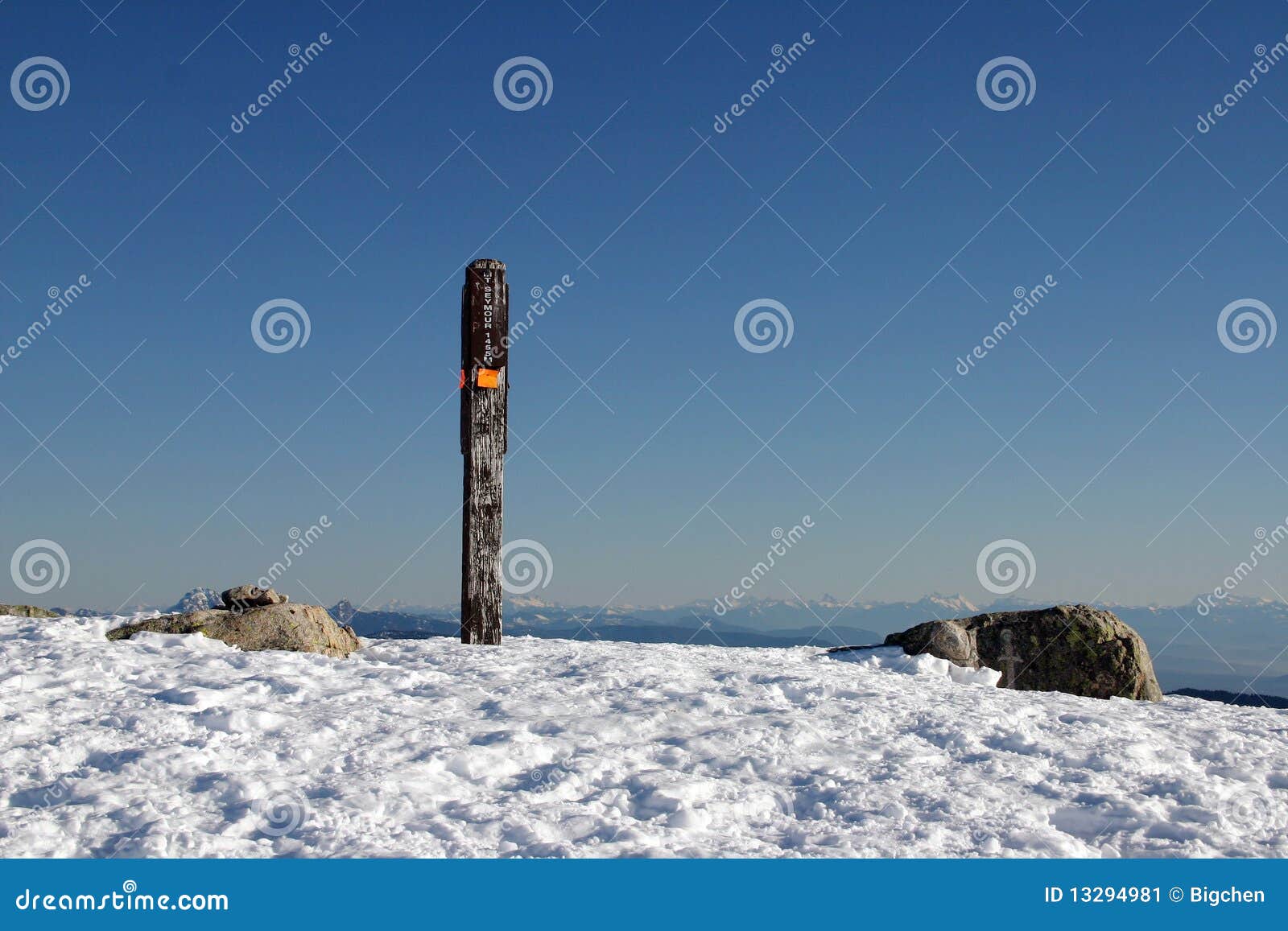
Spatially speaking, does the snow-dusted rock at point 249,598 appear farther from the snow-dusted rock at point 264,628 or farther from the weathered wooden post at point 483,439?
the weathered wooden post at point 483,439

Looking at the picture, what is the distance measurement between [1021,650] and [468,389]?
21.2 feet

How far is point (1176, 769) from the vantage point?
6.23m

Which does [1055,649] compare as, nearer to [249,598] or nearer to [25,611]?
[249,598]

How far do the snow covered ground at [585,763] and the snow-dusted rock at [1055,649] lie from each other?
987 millimetres

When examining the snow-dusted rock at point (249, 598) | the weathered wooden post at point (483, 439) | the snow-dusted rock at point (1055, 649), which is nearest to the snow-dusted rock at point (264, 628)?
the snow-dusted rock at point (249, 598)

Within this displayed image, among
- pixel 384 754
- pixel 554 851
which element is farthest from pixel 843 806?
pixel 384 754

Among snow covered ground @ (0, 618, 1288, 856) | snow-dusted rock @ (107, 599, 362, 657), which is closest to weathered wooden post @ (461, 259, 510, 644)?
snow-dusted rock @ (107, 599, 362, 657)

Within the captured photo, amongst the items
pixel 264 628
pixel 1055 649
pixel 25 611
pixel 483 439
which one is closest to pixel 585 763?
pixel 264 628

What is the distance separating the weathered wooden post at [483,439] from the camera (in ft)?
33.5

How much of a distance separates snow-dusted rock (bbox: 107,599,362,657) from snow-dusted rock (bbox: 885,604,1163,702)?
5.82 meters

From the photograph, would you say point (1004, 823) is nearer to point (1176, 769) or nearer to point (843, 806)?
point (843, 806)

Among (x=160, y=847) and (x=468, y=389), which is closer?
(x=160, y=847)

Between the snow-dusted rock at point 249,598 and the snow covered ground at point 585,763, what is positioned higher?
the snow-dusted rock at point 249,598

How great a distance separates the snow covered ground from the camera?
491cm
